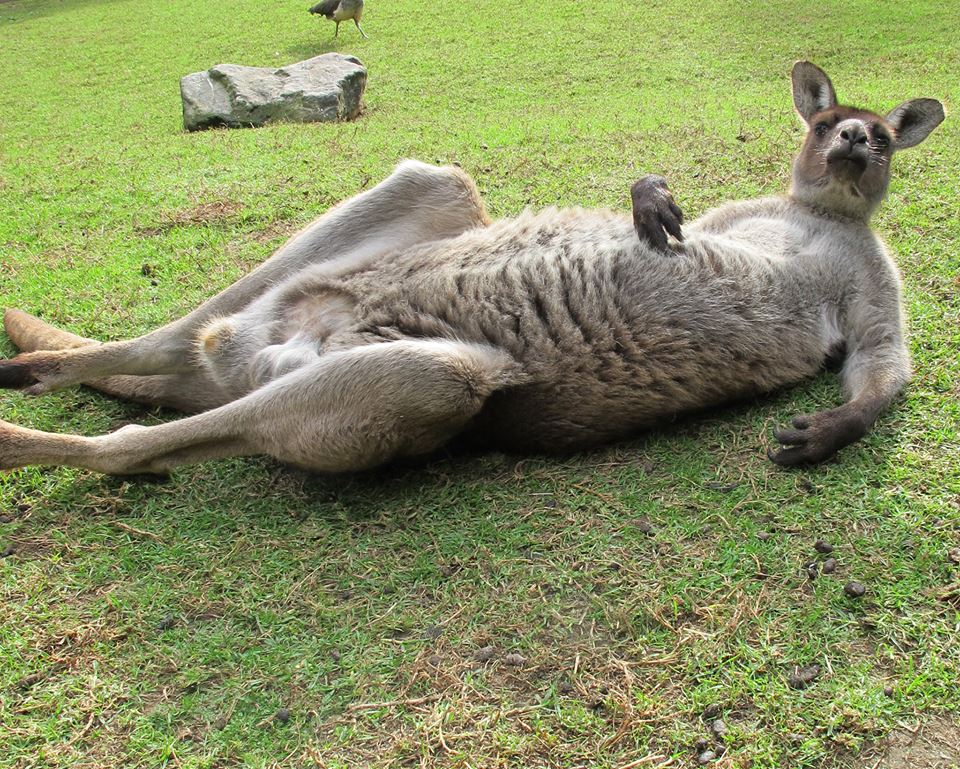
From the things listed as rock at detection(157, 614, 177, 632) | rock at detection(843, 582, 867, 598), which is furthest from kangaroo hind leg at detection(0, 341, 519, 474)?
rock at detection(843, 582, 867, 598)

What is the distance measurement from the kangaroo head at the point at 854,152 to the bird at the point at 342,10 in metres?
10.7

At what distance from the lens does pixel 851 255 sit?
12.5ft

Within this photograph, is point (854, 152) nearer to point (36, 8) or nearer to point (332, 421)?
point (332, 421)

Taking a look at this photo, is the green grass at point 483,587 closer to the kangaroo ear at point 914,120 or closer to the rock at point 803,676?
the rock at point 803,676

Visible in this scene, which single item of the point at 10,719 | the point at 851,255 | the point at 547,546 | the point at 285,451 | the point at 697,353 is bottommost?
the point at 10,719

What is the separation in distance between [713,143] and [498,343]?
3.61m

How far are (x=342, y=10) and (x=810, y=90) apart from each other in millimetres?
10510

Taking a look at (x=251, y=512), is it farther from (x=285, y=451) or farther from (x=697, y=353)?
(x=697, y=353)

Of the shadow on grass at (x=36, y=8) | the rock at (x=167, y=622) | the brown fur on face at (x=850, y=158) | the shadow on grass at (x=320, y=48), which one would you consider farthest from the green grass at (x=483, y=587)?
the shadow on grass at (x=36, y=8)

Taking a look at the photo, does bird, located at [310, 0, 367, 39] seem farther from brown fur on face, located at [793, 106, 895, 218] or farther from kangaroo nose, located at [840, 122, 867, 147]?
kangaroo nose, located at [840, 122, 867, 147]

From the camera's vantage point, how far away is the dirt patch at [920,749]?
2092 millimetres

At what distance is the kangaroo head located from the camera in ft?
12.8

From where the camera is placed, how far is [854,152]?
12.7 feet

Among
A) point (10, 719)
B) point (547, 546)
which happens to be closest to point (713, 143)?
point (547, 546)
